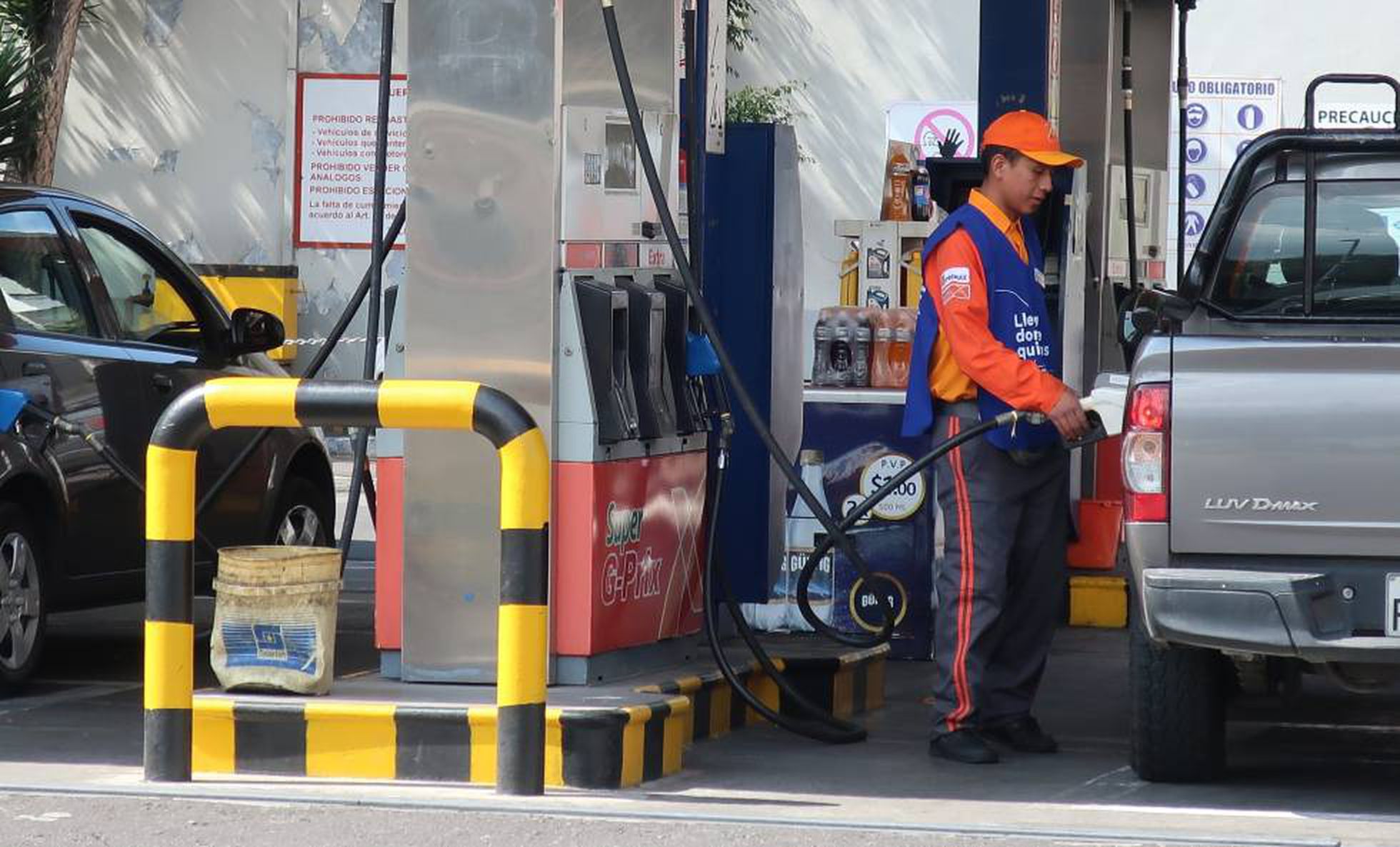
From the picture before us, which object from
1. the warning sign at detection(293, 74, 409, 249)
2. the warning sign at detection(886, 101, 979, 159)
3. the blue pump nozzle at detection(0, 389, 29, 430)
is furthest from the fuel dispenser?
the warning sign at detection(886, 101, 979, 159)

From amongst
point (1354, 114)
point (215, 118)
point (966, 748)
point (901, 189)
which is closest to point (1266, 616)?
point (966, 748)

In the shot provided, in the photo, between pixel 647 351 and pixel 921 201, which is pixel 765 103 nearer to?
pixel 921 201

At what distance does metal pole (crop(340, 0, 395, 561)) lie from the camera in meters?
7.06

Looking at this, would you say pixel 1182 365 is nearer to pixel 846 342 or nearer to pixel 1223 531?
pixel 1223 531

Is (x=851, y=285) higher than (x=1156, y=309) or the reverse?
higher

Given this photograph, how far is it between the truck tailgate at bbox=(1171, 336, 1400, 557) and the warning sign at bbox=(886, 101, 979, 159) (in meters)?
16.4

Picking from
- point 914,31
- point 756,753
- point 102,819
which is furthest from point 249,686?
point 914,31

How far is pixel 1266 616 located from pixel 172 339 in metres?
4.83

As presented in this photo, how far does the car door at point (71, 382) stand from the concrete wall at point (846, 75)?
14462 mm

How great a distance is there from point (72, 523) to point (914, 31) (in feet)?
51.4

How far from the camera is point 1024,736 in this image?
298 inches

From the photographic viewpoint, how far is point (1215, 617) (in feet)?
20.4

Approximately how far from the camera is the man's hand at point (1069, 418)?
706 cm

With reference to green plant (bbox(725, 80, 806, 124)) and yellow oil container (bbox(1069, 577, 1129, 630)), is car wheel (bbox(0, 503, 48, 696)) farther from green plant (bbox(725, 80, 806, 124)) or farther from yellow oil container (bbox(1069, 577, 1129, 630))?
green plant (bbox(725, 80, 806, 124))
